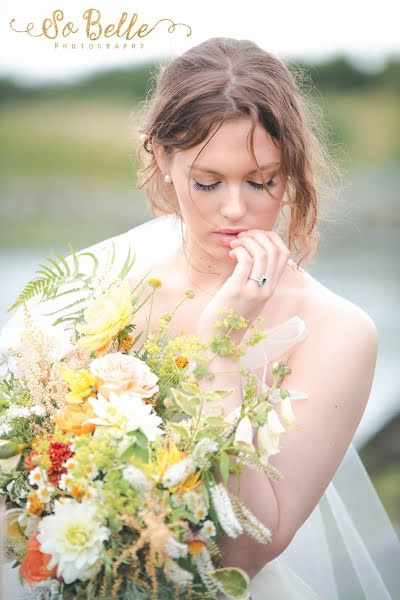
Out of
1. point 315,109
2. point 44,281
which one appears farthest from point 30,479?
point 315,109

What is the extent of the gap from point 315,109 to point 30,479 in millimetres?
1381

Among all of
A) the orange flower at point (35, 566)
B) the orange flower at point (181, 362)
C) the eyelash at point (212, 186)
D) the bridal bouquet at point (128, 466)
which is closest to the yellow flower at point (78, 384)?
the bridal bouquet at point (128, 466)

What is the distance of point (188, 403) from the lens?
5.32ft

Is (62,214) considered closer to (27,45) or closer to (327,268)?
(27,45)

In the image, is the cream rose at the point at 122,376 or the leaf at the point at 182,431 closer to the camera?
the leaf at the point at 182,431

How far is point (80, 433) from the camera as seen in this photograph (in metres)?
1.69

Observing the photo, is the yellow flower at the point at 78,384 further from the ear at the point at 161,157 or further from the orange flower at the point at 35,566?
the ear at the point at 161,157

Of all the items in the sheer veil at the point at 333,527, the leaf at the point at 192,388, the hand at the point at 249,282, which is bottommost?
the sheer veil at the point at 333,527

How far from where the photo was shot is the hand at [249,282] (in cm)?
194

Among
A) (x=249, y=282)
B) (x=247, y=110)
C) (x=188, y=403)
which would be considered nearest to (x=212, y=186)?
(x=247, y=110)

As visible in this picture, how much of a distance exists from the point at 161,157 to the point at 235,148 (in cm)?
35

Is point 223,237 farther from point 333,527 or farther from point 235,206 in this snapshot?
point 333,527

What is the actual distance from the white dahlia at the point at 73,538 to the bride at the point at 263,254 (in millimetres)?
409

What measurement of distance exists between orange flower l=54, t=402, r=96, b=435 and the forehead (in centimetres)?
71
